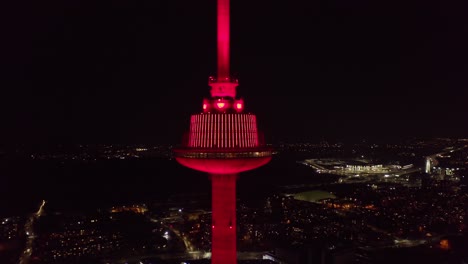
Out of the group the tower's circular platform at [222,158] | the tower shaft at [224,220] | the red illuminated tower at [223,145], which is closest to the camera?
the tower's circular platform at [222,158]

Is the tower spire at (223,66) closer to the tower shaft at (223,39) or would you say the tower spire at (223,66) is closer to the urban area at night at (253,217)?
the tower shaft at (223,39)

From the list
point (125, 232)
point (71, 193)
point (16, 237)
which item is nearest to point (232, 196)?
point (125, 232)

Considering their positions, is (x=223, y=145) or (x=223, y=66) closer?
(x=223, y=145)

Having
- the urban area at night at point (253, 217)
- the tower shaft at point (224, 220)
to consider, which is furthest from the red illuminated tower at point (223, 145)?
the urban area at night at point (253, 217)

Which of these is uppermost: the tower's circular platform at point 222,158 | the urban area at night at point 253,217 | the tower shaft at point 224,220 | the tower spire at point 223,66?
the tower spire at point 223,66

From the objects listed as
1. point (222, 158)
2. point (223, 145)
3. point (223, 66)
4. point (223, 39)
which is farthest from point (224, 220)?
point (223, 39)

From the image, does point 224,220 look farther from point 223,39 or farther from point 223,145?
point 223,39
